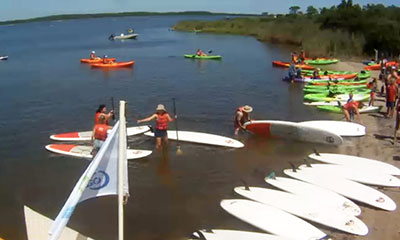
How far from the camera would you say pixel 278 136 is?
1451 cm

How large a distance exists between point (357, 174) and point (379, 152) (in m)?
2.25

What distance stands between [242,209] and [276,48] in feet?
138

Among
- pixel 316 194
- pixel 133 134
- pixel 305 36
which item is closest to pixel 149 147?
pixel 133 134

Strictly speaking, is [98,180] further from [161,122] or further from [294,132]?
[294,132]

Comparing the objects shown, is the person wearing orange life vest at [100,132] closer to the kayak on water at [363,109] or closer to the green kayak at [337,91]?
the kayak on water at [363,109]

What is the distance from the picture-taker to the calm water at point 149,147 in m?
9.51

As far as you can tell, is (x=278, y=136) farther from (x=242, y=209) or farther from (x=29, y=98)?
(x=29, y=98)

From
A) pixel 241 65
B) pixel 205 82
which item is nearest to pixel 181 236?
pixel 205 82

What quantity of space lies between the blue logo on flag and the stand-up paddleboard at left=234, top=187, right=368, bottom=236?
510cm

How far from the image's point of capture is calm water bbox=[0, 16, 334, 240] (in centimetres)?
951

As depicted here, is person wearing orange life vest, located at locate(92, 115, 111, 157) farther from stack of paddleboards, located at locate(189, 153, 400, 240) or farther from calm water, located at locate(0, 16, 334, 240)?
stack of paddleboards, located at locate(189, 153, 400, 240)

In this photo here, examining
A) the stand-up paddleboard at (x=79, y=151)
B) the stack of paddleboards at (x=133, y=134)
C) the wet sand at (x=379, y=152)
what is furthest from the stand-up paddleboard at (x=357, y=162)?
the stand-up paddleboard at (x=79, y=151)

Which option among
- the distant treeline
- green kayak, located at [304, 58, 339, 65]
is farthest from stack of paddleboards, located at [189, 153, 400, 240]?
the distant treeline

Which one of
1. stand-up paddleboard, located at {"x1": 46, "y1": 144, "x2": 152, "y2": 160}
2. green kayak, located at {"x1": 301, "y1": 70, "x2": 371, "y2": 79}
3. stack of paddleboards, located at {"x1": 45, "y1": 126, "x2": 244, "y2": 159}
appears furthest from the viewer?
green kayak, located at {"x1": 301, "y1": 70, "x2": 371, "y2": 79}
